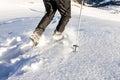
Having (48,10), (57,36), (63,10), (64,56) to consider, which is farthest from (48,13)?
(64,56)

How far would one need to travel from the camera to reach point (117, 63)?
504cm

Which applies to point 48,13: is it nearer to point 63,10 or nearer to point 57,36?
point 63,10

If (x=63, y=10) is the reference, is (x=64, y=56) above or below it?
below

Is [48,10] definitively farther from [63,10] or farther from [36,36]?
[36,36]

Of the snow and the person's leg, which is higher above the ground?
the person's leg

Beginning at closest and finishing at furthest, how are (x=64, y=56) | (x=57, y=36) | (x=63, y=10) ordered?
1. (x=64, y=56)
2. (x=63, y=10)
3. (x=57, y=36)

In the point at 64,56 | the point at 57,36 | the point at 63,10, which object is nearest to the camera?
the point at 64,56

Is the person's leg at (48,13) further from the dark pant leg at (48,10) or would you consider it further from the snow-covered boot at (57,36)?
the snow-covered boot at (57,36)

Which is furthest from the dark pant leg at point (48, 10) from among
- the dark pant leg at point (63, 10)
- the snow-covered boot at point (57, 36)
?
the snow-covered boot at point (57, 36)

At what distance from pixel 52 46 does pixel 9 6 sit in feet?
25.9

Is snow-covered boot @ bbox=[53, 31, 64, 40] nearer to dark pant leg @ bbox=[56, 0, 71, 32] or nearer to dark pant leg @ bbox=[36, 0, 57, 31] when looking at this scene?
dark pant leg @ bbox=[56, 0, 71, 32]

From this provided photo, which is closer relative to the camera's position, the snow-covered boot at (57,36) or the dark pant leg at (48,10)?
the dark pant leg at (48,10)

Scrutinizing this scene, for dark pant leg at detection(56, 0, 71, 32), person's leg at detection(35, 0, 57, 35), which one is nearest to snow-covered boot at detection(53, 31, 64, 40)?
dark pant leg at detection(56, 0, 71, 32)

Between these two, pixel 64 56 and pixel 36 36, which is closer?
pixel 64 56
